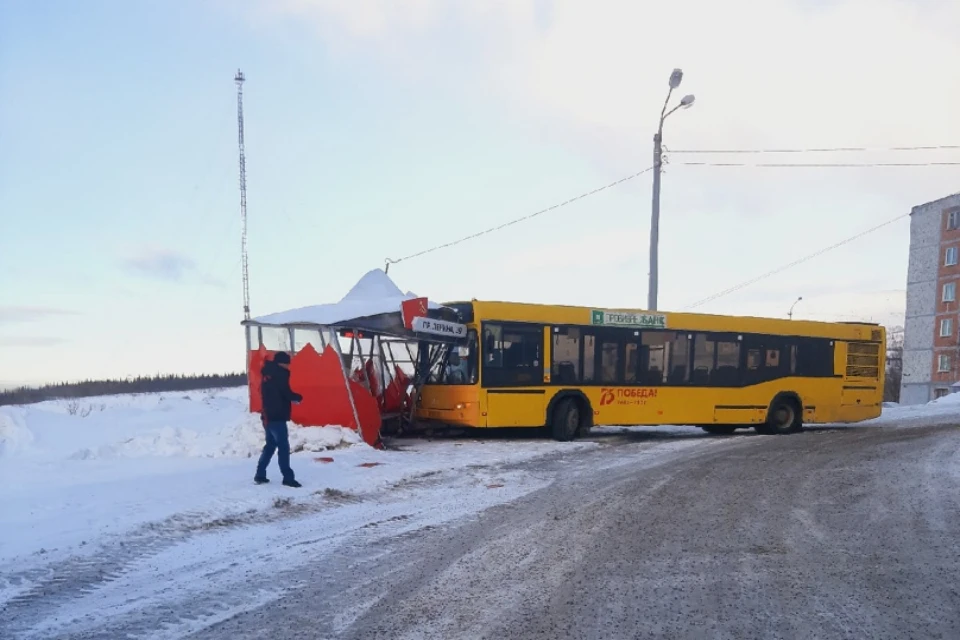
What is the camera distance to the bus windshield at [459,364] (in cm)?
1431

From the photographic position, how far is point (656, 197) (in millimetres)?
20953

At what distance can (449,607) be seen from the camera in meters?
5.02

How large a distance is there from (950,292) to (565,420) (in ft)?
177

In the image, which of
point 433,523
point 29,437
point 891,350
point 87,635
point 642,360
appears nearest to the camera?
point 87,635

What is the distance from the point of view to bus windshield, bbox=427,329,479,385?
14.3 meters

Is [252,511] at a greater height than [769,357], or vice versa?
[769,357]

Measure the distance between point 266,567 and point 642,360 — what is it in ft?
37.0

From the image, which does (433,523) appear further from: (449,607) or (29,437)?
(29,437)

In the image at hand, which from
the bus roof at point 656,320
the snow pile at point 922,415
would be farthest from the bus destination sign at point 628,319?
the snow pile at point 922,415

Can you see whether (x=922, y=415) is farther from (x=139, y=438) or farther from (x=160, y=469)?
(x=160, y=469)

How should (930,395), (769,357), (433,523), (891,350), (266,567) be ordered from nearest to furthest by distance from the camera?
(266,567) → (433,523) → (769,357) → (930,395) → (891,350)

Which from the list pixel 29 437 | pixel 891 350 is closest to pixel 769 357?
pixel 29 437

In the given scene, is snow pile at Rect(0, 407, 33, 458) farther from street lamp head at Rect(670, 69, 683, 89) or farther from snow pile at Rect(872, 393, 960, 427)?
snow pile at Rect(872, 393, 960, 427)

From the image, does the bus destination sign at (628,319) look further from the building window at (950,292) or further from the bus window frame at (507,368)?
the building window at (950,292)
